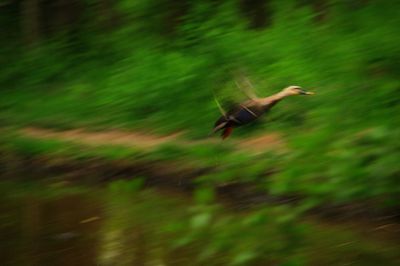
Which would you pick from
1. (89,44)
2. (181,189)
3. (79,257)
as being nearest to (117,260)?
(79,257)

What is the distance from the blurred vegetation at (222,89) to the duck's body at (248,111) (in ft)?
0.90

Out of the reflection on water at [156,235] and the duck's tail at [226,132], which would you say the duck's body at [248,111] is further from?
the reflection on water at [156,235]

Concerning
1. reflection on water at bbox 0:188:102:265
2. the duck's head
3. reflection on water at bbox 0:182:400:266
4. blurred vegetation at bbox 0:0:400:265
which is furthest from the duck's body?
reflection on water at bbox 0:188:102:265

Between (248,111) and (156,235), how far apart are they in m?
2.02

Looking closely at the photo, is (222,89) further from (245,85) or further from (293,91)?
(293,91)

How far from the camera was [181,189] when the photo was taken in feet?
23.6

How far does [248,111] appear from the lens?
23.6ft

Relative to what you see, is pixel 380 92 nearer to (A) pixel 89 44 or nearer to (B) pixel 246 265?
(B) pixel 246 265

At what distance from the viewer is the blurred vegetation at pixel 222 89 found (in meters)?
5.57

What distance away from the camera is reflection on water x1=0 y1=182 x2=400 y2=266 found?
15.3 feet

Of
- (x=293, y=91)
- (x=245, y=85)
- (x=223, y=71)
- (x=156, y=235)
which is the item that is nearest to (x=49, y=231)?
(x=156, y=235)

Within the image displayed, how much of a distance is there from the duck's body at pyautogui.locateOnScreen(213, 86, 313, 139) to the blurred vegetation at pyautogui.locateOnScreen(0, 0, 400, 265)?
275mm

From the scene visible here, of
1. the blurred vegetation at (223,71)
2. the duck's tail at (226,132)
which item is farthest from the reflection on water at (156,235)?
the duck's tail at (226,132)

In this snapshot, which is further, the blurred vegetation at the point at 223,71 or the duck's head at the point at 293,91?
the duck's head at the point at 293,91
